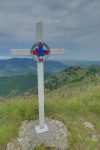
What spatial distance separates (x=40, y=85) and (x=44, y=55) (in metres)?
0.63

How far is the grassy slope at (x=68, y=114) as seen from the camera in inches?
209

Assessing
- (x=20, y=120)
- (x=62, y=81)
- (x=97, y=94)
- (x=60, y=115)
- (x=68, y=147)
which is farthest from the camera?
(x=62, y=81)

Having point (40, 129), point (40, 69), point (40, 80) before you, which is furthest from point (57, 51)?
point (40, 129)

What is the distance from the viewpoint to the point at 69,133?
18.0ft

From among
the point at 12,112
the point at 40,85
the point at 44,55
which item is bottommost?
the point at 12,112

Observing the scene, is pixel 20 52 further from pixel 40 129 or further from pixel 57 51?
pixel 40 129

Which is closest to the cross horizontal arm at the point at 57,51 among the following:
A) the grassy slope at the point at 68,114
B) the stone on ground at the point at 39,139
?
the grassy slope at the point at 68,114

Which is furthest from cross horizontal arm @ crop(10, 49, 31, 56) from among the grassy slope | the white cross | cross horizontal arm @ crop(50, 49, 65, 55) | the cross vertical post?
the grassy slope

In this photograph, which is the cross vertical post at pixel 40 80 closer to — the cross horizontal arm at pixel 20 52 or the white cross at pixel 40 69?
the white cross at pixel 40 69

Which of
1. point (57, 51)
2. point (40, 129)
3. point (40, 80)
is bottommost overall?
point (40, 129)

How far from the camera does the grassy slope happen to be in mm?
5316

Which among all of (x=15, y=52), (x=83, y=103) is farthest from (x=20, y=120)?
(x=83, y=103)

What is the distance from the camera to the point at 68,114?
6594 mm

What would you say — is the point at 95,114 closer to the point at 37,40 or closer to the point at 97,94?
the point at 97,94
